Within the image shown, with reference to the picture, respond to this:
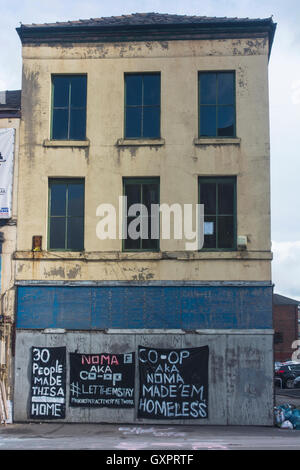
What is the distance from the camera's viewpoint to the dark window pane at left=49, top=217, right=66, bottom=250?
51.3 ft

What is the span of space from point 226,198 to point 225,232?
3.16 feet

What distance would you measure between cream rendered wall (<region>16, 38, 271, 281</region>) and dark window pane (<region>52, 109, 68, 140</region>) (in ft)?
0.73

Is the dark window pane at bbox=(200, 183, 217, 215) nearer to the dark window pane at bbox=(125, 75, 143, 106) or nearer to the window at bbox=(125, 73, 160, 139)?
the window at bbox=(125, 73, 160, 139)

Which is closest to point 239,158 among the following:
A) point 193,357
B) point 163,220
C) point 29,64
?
point 163,220

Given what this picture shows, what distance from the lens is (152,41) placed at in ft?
52.6

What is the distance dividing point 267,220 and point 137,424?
6.53 metres

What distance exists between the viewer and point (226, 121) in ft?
51.7

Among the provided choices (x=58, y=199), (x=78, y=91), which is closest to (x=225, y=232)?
(x=58, y=199)

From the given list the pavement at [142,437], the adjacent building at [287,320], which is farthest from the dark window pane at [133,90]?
the adjacent building at [287,320]

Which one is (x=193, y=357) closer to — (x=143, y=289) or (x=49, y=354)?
(x=143, y=289)

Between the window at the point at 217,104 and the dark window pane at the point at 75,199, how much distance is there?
3.80 metres

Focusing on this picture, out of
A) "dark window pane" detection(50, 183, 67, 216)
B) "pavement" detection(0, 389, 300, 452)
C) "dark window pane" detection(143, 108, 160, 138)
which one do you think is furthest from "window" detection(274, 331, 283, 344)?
"dark window pane" detection(50, 183, 67, 216)

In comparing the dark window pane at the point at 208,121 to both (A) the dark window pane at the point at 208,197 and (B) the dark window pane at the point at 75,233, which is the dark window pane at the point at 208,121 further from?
(B) the dark window pane at the point at 75,233

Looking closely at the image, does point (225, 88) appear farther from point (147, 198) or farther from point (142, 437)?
point (142, 437)
